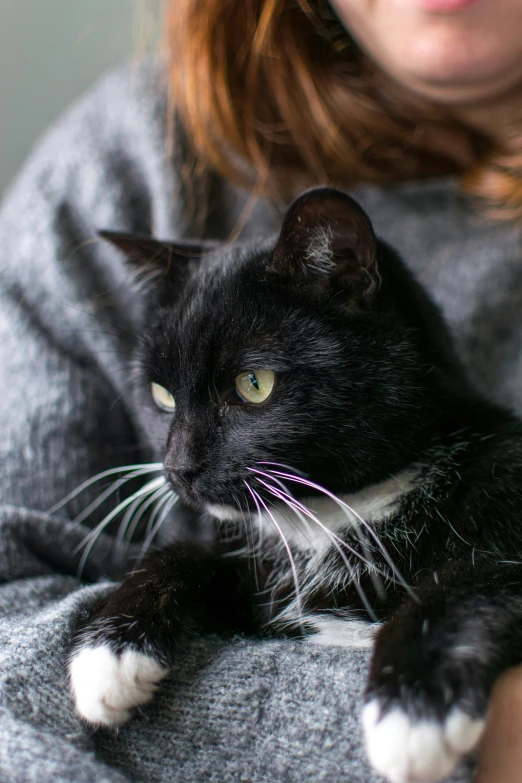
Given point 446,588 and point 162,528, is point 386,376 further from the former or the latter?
point 162,528

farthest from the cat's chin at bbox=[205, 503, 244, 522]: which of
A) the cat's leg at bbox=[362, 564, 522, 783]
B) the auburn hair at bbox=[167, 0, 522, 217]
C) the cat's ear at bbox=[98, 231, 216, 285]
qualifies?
the auburn hair at bbox=[167, 0, 522, 217]

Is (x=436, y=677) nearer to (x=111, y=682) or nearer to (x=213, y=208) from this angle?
(x=111, y=682)

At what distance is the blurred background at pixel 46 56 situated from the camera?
1523mm

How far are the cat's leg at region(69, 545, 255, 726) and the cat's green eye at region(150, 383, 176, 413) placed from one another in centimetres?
20

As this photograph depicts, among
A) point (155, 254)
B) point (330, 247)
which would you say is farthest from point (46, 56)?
point (330, 247)

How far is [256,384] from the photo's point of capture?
806 millimetres

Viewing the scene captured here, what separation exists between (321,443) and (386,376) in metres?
0.11

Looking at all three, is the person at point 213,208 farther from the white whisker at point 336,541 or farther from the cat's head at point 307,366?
the cat's head at point 307,366

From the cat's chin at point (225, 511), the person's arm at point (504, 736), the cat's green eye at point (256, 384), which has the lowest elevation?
the person's arm at point (504, 736)

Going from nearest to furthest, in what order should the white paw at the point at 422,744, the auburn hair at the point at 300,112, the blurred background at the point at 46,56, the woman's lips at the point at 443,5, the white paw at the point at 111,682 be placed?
the white paw at the point at 422,744 < the white paw at the point at 111,682 < the woman's lips at the point at 443,5 < the auburn hair at the point at 300,112 < the blurred background at the point at 46,56

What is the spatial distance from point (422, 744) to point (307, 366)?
1.33 ft

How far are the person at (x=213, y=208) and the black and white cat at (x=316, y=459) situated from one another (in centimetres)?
7

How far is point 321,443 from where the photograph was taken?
2.55 feet

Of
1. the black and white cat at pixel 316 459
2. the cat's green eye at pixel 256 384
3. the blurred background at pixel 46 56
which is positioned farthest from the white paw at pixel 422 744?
the blurred background at pixel 46 56
